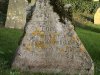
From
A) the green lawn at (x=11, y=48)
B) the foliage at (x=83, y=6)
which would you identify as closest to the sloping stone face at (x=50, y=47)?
the green lawn at (x=11, y=48)

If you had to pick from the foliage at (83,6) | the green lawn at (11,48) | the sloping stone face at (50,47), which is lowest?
the foliage at (83,6)

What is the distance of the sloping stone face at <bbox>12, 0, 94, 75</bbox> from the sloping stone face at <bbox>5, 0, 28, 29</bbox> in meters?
9.28

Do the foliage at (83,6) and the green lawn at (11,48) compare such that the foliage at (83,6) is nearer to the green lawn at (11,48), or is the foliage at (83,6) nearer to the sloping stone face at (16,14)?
the sloping stone face at (16,14)

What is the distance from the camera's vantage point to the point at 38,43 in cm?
901

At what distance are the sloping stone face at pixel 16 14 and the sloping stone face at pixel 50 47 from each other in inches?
366

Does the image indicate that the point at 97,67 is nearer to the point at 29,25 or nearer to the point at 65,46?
the point at 65,46

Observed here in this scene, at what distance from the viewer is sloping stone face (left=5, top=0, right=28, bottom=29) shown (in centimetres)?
1831

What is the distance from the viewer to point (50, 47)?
29.8ft

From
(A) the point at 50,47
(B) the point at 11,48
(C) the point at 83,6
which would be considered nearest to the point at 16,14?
(B) the point at 11,48

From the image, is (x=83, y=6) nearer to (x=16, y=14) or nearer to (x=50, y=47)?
(x=16, y=14)

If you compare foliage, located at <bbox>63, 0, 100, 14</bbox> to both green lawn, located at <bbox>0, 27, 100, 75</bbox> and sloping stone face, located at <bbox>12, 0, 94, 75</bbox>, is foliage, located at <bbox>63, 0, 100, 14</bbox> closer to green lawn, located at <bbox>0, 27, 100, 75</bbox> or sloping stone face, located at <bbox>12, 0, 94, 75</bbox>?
green lawn, located at <bbox>0, 27, 100, 75</bbox>

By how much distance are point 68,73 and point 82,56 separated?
1.71ft

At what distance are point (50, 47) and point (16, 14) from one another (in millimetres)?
9780

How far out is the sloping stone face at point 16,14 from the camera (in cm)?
1831
